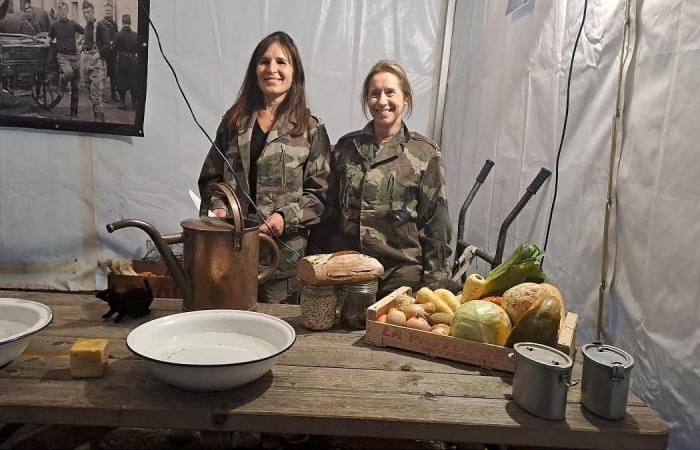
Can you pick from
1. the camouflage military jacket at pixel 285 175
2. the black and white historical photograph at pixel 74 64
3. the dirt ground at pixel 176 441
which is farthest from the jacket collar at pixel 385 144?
the black and white historical photograph at pixel 74 64

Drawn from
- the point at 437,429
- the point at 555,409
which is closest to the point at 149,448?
the point at 437,429

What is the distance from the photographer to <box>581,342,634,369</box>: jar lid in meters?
1.01

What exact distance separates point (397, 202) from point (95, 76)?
201 centimetres

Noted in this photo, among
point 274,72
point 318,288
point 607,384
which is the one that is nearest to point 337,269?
point 318,288

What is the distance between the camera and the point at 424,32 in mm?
3121

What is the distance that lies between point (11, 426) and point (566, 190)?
6.22ft

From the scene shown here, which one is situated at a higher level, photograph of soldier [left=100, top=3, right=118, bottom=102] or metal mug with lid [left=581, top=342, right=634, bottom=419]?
photograph of soldier [left=100, top=3, right=118, bottom=102]

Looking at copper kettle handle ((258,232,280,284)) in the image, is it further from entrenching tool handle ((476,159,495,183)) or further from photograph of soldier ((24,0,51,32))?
photograph of soldier ((24,0,51,32))

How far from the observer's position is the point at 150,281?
2.41 m

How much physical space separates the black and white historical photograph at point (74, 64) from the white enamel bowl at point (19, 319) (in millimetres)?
2045

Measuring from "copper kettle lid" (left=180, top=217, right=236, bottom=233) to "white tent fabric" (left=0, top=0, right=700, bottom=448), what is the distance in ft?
3.81

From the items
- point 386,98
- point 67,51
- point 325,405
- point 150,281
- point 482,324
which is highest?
point 67,51

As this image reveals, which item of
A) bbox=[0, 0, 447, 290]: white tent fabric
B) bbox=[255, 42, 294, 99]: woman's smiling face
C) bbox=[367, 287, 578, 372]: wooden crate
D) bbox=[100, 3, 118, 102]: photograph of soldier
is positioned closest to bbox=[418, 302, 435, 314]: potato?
bbox=[367, 287, 578, 372]: wooden crate

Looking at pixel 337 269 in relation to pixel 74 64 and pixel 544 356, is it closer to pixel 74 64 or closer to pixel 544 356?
pixel 544 356
